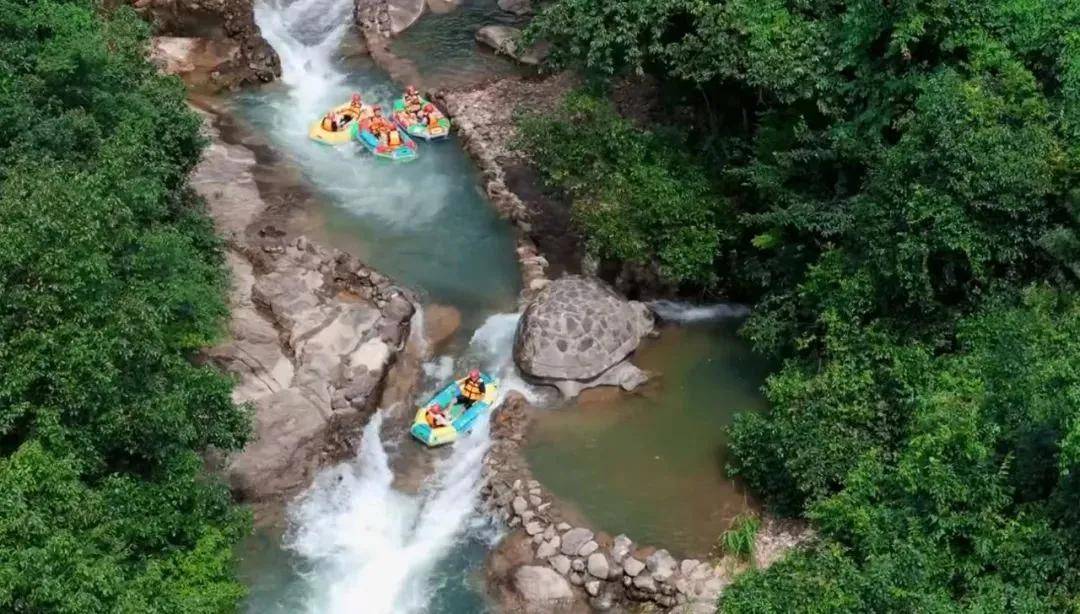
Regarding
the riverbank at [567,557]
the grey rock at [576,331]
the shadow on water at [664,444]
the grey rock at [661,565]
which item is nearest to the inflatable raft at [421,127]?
the grey rock at [576,331]

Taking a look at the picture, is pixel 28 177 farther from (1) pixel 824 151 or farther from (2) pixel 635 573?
(1) pixel 824 151

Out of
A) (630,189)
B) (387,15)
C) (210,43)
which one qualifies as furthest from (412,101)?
(630,189)

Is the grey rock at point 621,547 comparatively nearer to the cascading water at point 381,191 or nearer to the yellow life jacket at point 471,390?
→ the yellow life jacket at point 471,390

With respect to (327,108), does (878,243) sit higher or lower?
higher

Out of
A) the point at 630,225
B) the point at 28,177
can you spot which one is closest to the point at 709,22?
the point at 630,225

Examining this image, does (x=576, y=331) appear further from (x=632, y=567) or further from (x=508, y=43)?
(x=508, y=43)

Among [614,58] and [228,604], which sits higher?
[614,58]

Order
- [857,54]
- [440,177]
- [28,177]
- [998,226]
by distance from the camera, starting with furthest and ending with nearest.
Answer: [440,177] < [857,54] < [998,226] < [28,177]
